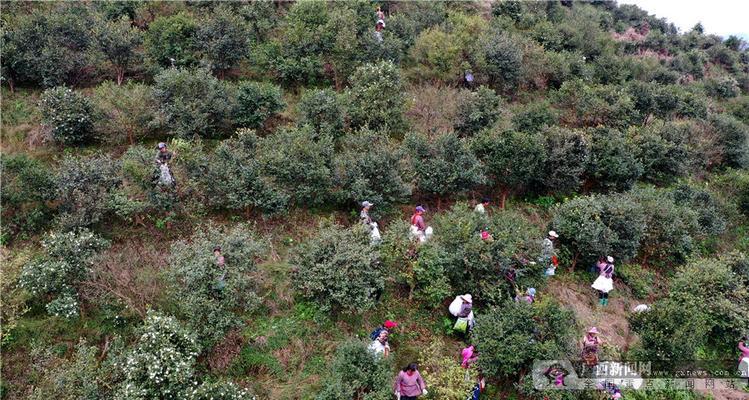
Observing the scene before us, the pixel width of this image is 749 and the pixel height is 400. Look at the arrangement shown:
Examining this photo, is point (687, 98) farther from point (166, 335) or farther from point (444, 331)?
point (166, 335)

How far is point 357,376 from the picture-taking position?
10.1m

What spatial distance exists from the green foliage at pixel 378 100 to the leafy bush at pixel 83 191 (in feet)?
27.8

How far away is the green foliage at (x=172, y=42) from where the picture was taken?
20141mm

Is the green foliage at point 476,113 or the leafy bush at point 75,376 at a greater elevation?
the green foliage at point 476,113

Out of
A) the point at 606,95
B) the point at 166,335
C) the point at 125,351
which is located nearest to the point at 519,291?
the point at 166,335

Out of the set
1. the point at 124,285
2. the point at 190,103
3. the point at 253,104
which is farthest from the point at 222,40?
the point at 124,285

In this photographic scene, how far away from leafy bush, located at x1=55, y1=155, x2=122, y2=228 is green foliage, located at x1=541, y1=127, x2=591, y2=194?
14.0 metres

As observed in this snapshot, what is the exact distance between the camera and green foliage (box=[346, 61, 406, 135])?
18.2m

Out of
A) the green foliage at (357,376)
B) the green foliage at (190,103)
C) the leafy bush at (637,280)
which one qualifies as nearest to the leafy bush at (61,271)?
the green foliage at (190,103)

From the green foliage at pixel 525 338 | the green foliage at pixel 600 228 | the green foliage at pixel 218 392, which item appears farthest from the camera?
the green foliage at pixel 600 228

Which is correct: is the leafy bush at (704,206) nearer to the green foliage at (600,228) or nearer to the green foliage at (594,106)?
the green foliage at (594,106)

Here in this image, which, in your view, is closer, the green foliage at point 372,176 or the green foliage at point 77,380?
the green foliage at point 77,380

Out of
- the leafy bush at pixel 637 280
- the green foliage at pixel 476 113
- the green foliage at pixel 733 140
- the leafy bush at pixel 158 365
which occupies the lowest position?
the leafy bush at pixel 637 280

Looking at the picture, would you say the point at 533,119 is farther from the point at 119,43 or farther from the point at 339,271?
the point at 119,43
